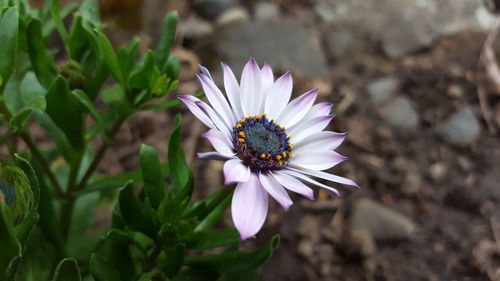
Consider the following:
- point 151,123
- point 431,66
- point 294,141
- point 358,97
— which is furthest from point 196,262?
point 431,66

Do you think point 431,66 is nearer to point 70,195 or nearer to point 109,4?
point 109,4

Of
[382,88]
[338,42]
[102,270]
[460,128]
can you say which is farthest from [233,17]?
[102,270]

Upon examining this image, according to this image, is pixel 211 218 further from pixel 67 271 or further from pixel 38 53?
pixel 38 53

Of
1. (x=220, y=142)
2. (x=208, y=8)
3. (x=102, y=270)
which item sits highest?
(x=220, y=142)

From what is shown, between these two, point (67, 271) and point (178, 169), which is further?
point (178, 169)

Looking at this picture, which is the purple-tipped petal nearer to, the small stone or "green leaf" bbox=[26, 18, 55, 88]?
"green leaf" bbox=[26, 18, 55, 88]

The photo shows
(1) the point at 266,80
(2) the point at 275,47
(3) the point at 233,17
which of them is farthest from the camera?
(3) the point at 233,17

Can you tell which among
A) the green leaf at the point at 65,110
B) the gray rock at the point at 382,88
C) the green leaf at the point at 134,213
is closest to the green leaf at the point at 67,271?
the green leaf at the point at 134,213

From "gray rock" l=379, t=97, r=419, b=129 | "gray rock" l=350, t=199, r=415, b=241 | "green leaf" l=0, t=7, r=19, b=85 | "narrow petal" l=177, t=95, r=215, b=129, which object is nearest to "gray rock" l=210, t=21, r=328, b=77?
"gray rock" l=379, t=97, r=419, b=129
